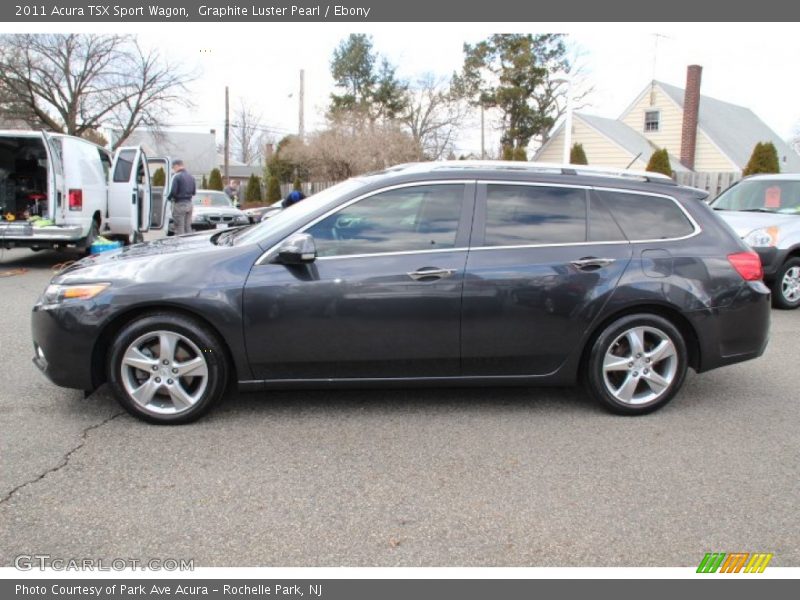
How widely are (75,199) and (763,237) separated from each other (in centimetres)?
1039

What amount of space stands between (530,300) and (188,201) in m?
11.5

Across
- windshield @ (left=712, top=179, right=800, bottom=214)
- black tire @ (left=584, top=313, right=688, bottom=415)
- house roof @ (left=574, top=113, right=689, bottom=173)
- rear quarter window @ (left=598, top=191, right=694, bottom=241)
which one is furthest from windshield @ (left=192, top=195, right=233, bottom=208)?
house roof @ (left=574, top=113, right=689, bottom=173)

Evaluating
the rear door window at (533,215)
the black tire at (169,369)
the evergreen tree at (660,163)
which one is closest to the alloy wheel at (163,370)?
the black tire at (169,369)

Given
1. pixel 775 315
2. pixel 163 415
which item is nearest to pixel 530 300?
pixel 163 415

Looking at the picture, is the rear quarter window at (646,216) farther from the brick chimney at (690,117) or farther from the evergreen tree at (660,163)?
the brick chimney at (690,117)

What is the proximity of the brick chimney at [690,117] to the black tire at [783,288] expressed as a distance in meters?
24.6

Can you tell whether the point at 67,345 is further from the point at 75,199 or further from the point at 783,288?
the point at 783,288

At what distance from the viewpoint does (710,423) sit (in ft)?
14.5

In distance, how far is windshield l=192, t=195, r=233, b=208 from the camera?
66.6 ft

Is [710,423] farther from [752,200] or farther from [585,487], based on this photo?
[752,200]

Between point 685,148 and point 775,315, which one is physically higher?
point 685,148

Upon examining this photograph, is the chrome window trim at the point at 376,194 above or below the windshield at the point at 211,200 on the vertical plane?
below

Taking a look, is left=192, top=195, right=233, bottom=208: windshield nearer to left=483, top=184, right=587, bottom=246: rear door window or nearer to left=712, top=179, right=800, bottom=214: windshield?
left=712, top=179, right=800, bottom=214: windshield

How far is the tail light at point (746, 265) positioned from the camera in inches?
179
